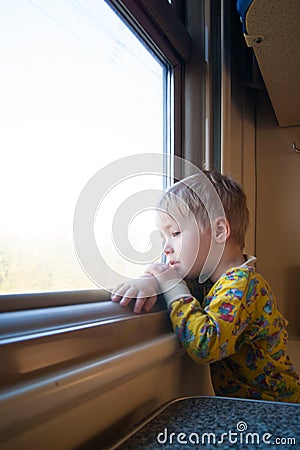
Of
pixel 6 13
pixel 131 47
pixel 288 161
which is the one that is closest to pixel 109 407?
pixel 6 13

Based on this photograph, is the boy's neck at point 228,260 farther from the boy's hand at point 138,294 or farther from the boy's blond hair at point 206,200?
the boy's hand at point 138,294

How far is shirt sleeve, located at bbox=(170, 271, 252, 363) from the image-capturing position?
82cm

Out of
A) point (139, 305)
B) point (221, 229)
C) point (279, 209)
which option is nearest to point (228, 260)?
point (221, 229)

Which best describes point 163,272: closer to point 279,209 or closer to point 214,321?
point 214,321

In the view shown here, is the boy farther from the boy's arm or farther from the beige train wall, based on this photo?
the beige train wall

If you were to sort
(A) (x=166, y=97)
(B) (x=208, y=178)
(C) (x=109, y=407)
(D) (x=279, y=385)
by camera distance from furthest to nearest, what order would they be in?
(A) (x=166, y=97) < (B) (x=208, y=178) < (D) (x=279, y=385) < (C) (x=109, y=407)

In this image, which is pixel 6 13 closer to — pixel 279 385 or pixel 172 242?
pixel 172 242

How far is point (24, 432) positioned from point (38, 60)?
535 mm

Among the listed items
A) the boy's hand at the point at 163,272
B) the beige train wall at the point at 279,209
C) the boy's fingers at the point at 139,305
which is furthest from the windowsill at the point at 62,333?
the beige train wall at the point at 279,209

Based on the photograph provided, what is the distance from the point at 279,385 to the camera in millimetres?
939

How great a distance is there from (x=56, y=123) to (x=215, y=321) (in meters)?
0.42

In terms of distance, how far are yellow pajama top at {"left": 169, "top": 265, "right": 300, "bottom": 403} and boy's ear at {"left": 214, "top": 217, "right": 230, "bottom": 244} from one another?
87 millimetres

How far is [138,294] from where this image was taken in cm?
85

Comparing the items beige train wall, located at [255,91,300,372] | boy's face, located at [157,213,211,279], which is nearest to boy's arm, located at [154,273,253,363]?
boy's face, located at [157,213,211,279]
